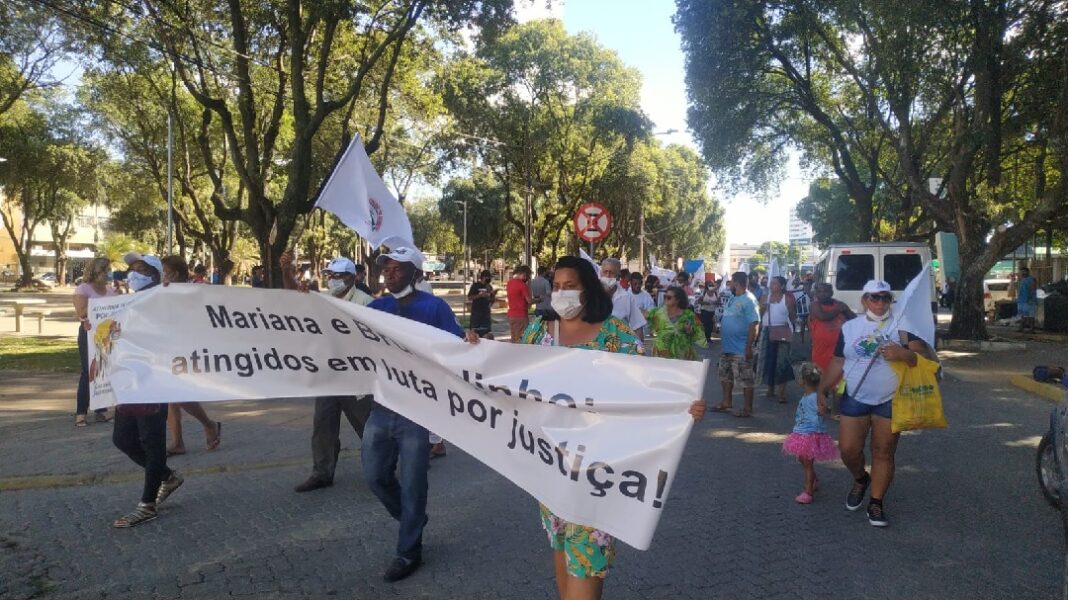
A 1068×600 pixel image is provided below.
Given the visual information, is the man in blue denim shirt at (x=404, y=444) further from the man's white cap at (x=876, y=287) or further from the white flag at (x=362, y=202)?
the man's white cap at (x=876, y=287)

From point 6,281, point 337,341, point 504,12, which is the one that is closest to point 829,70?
point 504,12

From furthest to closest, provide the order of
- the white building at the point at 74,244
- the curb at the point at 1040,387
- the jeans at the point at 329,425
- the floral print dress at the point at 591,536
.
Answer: the white building at the point at 74,244
the curb at the point at 1040,387
the jeans at the point at 329,425
the floral print dress at the point at 591,536

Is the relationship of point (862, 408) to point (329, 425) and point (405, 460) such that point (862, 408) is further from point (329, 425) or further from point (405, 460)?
point (329, 425)

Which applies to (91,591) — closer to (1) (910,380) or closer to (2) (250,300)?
(2) (250,300)

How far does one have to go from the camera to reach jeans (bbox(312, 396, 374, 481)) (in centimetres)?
604

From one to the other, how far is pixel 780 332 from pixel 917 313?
5.26 metres

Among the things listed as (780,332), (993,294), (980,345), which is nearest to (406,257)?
(780,332)

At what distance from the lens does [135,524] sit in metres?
5.07

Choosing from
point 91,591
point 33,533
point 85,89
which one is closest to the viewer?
point 91,591

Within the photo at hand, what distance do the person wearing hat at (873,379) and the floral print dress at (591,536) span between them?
2.35m

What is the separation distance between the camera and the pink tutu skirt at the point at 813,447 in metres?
5.71

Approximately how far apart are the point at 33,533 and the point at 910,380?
18.1ft

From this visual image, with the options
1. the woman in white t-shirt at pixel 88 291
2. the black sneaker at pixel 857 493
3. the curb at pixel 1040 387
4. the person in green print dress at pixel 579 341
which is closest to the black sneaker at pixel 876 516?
the black sneaker at pixel 857 493

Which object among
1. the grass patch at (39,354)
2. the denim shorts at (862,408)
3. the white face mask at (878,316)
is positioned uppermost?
the white face mask at (878,316)
